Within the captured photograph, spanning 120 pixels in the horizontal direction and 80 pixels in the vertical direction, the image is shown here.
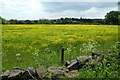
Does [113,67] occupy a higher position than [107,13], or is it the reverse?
[107,13]

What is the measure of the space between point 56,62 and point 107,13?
55.8ft

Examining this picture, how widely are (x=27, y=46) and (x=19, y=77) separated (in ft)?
40.1

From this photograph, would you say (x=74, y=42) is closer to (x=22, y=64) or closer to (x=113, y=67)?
(x=22, y=64)

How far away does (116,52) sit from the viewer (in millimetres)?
14375

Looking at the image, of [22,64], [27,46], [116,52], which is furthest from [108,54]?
[27,46]

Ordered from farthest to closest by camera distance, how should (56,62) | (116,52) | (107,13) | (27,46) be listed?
(107,13), (27,46), (56,62), (116,52)

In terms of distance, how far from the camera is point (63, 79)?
12.8 meters

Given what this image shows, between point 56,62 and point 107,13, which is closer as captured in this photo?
point 56,62

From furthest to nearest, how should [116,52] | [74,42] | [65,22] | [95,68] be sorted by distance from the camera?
[65,22] < [74,42] < [116,52] < [95,68]

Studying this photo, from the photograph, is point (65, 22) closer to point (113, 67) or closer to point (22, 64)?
point (22, 64)

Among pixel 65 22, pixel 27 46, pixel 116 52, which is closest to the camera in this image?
pixel 116 52

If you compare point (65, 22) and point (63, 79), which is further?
point (65, 22)

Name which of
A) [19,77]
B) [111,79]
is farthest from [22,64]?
[111,79]

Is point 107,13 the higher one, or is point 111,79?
point 107,13
